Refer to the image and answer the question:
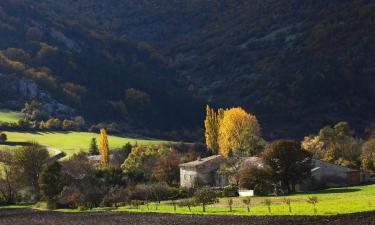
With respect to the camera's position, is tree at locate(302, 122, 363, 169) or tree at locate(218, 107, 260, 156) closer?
tree at locate(302, 122, 363, 169)

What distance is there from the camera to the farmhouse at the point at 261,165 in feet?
332

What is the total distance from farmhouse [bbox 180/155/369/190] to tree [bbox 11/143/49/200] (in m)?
28.3

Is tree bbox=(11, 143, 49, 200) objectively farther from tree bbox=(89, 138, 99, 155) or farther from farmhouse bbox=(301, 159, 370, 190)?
tree bbox=(89, 138, 99, 155)

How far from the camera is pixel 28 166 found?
120875 millimetres

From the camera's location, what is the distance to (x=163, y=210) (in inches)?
3103

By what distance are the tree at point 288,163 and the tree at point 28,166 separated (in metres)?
48.2

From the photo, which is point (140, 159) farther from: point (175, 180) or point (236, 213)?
point (236, 213)

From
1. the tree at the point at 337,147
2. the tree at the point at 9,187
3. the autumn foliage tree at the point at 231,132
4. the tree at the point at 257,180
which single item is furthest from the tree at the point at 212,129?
the tree at the point at 257,180

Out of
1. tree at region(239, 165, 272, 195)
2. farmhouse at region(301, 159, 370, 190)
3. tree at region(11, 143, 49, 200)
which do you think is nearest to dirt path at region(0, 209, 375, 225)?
tree at region(239, 165, 272, 195)

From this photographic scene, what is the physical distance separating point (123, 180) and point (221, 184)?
61.7ft

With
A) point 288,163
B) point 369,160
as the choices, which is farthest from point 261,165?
point 369,160

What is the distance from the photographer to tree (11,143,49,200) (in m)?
120

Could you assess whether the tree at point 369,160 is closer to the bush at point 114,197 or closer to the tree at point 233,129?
the tree at point 233,129

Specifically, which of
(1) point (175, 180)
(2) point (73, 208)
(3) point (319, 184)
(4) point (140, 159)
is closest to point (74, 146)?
(4) point (140, 159)
